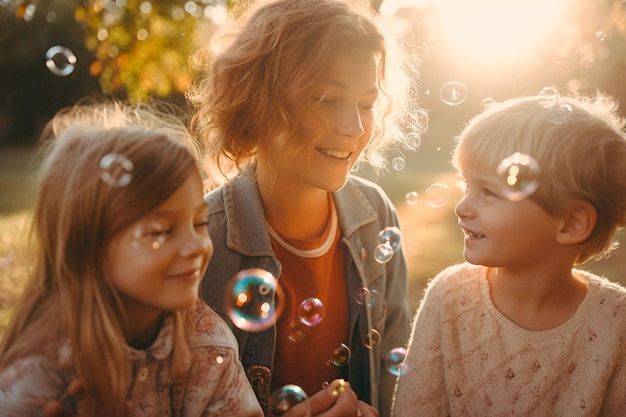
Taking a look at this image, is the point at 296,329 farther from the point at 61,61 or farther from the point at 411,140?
the point at 61,61

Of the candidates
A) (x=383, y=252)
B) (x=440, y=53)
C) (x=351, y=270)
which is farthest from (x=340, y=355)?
(x=440, y=53)

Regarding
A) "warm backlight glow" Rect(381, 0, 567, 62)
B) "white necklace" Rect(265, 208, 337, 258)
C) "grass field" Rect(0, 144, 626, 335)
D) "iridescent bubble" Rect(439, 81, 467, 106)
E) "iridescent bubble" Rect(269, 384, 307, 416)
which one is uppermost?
"warm backlight glow" Rect(381, 0, 567, 62)

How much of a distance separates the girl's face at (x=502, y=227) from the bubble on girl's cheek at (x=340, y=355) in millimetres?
660

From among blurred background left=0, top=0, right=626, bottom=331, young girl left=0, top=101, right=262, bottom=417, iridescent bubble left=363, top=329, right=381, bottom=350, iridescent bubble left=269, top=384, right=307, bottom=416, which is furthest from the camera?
blurred background left=0, top=0, right=626, bottom=331

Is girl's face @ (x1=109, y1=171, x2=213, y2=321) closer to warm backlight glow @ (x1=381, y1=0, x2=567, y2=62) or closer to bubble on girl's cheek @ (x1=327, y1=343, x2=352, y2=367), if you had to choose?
bubble on girl's cheek @ (x1=327, y1=343, x2=352, y2=367)

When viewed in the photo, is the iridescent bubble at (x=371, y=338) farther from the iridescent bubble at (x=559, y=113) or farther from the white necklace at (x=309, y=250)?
the iridescent bubble at (x=559, y=113)

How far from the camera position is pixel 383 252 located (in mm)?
2807

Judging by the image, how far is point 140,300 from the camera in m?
1.85

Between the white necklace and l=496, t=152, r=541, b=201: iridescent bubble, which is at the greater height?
l=496, t=152, r=541, b=201: iridescent bubble

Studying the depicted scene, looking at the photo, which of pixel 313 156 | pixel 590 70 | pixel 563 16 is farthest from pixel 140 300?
pixel 590 70

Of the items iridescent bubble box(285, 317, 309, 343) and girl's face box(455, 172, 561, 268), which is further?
iridescent bubble box(285, 317, 309, 343)

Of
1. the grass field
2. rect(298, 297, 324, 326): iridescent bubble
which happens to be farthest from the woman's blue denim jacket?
the grass field

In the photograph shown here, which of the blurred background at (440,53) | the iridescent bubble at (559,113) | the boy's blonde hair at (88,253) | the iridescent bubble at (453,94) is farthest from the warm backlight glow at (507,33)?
the boy's blonde hair at (88,253)

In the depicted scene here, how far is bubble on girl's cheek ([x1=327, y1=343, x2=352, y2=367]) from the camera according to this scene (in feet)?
8.50
